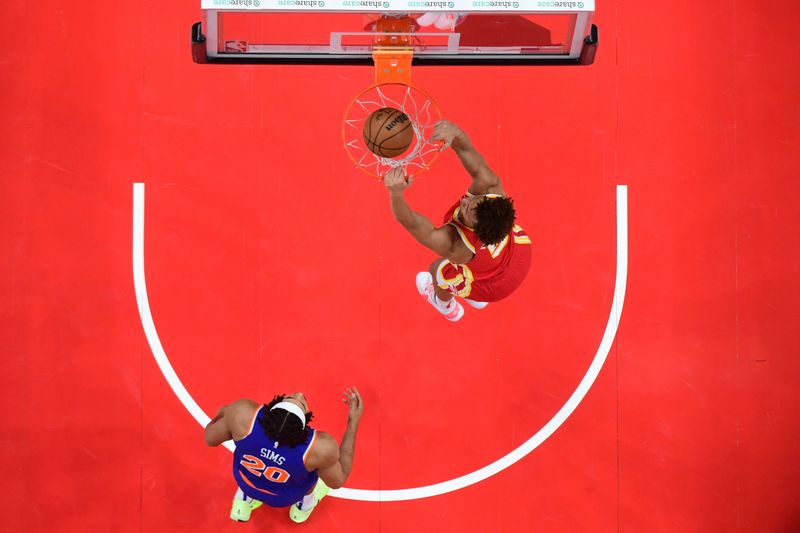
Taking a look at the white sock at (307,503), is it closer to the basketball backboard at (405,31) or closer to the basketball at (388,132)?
the basketball at (388,132)

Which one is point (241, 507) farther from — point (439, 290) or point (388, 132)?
point (388, 132)

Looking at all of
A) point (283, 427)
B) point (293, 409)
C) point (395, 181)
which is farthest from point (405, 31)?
point (283, 427)

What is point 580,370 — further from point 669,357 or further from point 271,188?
point 271,188

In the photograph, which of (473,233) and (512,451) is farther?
(512,451)

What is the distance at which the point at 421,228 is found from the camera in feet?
14.5

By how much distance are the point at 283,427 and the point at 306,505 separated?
1388 mm

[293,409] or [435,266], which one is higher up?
[435,266]

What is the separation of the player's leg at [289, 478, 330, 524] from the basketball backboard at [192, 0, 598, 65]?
3494mm

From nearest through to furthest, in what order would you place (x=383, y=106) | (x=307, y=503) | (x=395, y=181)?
(x=395, y=181), (x=307, y=503), (x=383, y=106)

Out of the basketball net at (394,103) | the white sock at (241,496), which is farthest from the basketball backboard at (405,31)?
the white sock at (241,496)

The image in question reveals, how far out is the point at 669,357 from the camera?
6195 mm

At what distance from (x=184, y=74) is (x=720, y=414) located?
19.1 feet

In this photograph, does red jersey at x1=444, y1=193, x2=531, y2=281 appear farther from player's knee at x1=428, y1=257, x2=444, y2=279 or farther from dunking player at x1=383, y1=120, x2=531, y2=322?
player's knee at x1=428, y1=257, x2=444, y2=279

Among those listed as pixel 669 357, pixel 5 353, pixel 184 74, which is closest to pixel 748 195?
pixel 669 357
